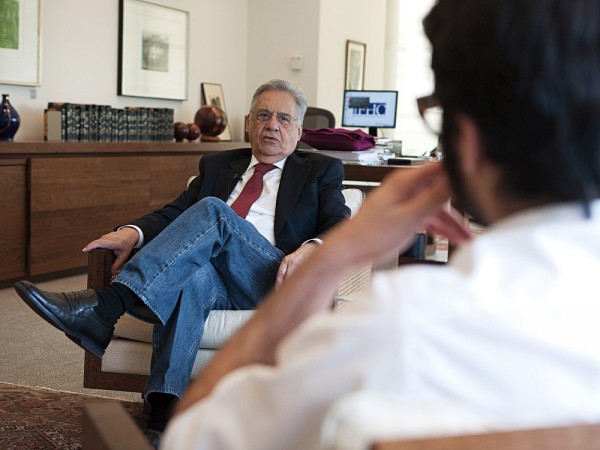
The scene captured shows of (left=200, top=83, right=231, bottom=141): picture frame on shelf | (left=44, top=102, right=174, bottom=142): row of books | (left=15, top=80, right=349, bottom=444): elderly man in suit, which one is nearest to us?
(left=15, top=80, right=349, bottom=444): elderly man in suit

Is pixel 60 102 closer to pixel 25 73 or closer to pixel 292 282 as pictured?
pixel 25 73

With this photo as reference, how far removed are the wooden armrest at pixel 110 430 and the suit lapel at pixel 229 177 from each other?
2193mm

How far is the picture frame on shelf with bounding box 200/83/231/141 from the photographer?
7.57 m

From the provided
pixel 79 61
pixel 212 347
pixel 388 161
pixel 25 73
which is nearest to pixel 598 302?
pixel 212 347

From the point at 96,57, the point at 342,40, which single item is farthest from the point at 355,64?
the point at 96,57

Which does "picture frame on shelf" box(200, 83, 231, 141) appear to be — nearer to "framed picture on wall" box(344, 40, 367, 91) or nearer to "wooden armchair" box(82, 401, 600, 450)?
"framed picture on wall" box(344, 40, 367, 91)

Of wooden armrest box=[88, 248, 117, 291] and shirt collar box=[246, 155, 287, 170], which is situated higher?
shirt collar box=[246, 155, 287, 170]

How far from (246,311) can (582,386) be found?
213 cm

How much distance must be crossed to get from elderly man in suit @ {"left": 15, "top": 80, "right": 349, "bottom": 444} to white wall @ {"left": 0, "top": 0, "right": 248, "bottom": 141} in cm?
289

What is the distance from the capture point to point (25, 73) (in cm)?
569

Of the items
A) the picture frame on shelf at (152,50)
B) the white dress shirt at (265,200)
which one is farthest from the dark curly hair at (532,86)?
the picture frame on shelf at (152,50)

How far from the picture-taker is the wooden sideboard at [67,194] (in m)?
5.14

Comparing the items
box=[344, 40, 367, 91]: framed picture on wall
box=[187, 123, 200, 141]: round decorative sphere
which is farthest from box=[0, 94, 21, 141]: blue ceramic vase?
box=[344, 40, 367, 91]: framed picture on wall

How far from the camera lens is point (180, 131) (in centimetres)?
678
